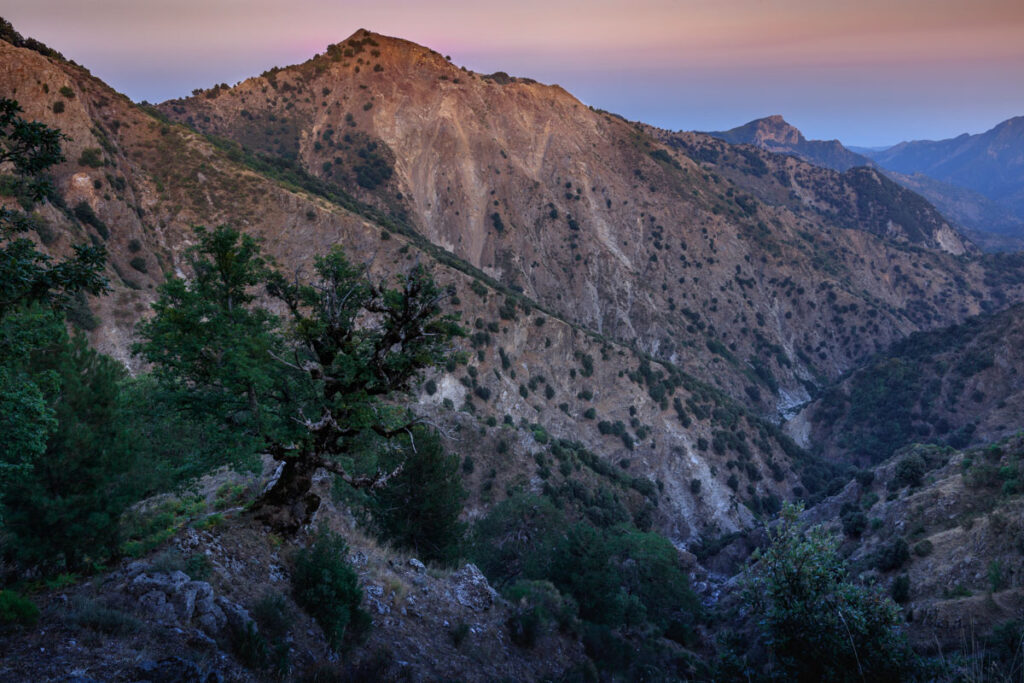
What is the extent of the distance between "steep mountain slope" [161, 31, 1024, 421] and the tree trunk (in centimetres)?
5978

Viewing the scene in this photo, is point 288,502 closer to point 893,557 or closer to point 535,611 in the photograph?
point 535,611

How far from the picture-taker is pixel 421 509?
20953 millimetres

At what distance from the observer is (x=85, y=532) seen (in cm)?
1063

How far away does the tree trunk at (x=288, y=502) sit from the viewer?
13.8 metres

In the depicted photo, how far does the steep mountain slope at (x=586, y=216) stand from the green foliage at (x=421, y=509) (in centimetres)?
5420

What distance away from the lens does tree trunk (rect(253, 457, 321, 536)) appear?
13844 millimetres

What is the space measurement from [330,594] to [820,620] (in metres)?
10.2

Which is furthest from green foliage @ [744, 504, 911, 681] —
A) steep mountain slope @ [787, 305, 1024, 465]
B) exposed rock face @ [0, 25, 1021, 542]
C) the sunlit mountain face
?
steep mountain slope @ [787, 305, 1024, 465]

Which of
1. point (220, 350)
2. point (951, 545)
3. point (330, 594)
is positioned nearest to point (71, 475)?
point (220, 350)

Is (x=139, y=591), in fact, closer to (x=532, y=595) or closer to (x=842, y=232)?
(x=532, y=595)

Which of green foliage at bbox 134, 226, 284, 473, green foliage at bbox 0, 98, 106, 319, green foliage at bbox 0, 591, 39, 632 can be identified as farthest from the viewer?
green foliage at bbox 134, 226, 284, 473

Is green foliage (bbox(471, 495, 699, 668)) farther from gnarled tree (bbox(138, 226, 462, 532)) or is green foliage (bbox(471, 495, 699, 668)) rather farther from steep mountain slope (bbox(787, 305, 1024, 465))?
steep mountain slope (bbox(787, 305, 1024, 465))

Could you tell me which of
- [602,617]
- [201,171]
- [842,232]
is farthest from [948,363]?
[201,171]

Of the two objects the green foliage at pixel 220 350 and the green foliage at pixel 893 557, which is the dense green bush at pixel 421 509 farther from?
the green foliage at pixel 893 557
